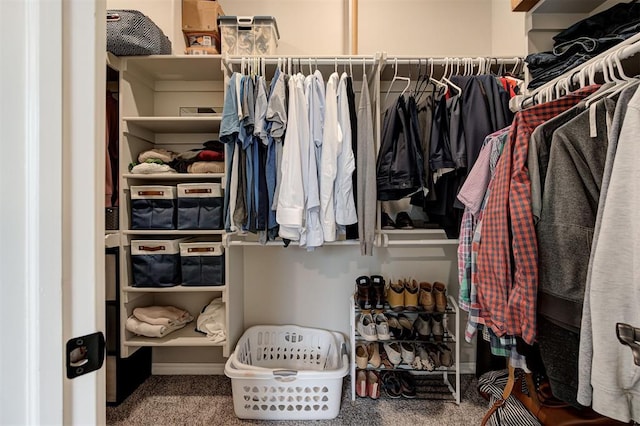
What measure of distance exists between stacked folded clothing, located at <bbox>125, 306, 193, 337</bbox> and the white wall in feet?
5.77

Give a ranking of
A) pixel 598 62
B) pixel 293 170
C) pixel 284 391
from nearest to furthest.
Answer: pixel 598 62, pixel 293 170, pixel 284 391

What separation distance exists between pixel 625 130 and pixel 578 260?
1.07 ft

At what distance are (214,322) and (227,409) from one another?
455 millimetres

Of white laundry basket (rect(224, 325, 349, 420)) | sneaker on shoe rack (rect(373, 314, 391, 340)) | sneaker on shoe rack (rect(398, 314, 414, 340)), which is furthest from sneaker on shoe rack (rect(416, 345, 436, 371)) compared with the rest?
white laundry basket (rect(224, 325, 349, 420))

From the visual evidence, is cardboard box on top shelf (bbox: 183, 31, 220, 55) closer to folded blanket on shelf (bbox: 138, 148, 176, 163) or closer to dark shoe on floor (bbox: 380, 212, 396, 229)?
folded blanket on shelf (bbox: 138, 148, 176, 163)

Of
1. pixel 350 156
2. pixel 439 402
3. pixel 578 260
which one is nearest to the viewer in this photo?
pixel 578 260

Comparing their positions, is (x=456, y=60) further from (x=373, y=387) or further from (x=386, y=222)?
(x=373, y=387)

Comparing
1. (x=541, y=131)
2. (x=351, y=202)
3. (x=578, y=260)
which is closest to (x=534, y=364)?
(x=578, y=260)

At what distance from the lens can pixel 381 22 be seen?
2.00 m

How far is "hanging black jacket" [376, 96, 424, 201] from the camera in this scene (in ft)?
4.70

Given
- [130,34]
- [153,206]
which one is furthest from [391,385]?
[130,34]

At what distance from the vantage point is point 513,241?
2.94 feet
